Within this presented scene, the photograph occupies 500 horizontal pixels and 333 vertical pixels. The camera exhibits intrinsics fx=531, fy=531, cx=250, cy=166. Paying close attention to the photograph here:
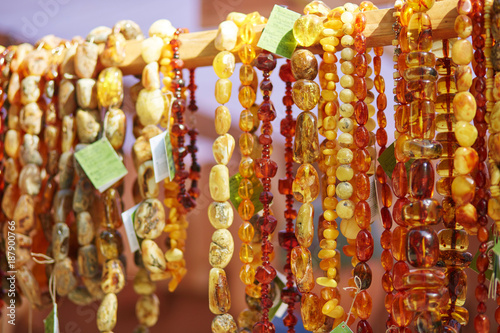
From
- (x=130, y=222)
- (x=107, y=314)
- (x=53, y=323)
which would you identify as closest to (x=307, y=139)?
(x=130, y=222)

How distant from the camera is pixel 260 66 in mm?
852

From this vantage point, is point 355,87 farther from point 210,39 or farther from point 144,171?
point 144,171

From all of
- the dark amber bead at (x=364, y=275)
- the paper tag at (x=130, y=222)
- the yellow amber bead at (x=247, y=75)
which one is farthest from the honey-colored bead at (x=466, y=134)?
the paper tag at (x=130, y=222)

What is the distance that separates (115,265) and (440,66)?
2.12ft

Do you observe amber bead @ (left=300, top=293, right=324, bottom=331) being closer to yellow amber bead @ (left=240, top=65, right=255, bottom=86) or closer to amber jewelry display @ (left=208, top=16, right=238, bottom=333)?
amber jewelry display @ (left=208, top=16, right=238, bottom=333)

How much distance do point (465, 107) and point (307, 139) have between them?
8.8 inches

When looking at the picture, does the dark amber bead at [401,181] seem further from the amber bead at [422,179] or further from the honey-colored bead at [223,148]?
the honey-colored bead at [223,148]

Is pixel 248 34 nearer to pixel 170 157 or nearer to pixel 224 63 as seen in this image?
pixel 224 63

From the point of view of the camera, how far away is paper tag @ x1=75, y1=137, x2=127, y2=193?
0.96 metres

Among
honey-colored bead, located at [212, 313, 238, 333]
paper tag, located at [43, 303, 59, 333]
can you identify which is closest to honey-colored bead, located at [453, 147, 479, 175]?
honey-colored bead, located at [212, 313, 238, 333]

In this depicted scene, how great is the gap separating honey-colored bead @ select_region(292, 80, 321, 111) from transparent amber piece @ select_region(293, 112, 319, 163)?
15 millimetres

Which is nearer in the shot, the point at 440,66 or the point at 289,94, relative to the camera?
the point at 440,66

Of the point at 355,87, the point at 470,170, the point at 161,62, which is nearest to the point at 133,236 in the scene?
the point at 161,62

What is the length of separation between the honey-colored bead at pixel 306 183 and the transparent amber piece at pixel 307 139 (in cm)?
1
